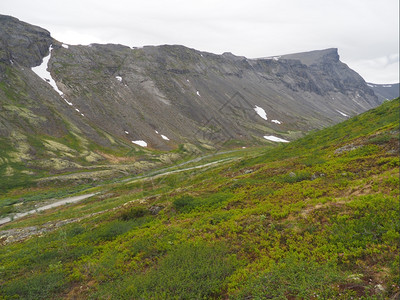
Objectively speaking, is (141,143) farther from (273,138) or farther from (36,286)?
(36,286)

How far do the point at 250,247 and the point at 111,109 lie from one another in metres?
114

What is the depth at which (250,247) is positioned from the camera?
1095 centimetres

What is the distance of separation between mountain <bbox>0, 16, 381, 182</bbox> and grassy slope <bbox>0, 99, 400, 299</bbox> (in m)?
56.7

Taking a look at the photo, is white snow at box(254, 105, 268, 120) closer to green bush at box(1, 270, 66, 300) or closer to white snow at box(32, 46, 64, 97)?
white snow at box(32, 46, 64, 97)

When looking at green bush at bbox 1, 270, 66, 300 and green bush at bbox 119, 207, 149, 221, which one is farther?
Result: green bush at bbox 119, 207, 149, 221

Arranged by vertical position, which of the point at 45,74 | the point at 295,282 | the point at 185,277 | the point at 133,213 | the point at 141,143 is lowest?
the point at 141,143

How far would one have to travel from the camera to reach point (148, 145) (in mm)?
99438

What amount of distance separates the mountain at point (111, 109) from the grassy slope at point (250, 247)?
5671cm

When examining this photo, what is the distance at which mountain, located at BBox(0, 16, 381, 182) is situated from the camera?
243 ft

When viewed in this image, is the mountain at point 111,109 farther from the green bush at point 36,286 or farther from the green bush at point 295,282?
the green bush at point 295,282

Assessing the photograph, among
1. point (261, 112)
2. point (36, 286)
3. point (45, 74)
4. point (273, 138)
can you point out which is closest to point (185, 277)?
point (36, 286)

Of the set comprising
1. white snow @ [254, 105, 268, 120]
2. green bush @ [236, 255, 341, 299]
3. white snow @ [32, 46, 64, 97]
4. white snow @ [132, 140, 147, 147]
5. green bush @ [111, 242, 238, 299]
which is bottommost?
white snow @ [132, 140, 147, 147]

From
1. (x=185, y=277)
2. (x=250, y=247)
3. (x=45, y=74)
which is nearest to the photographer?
(x=185, y=277)

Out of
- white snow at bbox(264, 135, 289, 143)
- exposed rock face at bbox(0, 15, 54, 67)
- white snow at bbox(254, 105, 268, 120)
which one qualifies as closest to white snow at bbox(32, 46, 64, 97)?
exposed rock face at bbox(0, 15, 54, 67)
